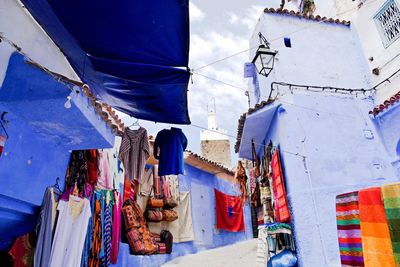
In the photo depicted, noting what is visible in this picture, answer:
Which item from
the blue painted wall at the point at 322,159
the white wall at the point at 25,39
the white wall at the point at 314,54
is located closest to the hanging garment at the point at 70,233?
the white wall at the point at 25,39

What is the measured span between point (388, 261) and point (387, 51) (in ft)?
25.9

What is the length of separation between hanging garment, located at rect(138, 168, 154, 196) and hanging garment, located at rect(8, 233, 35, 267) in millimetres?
5610

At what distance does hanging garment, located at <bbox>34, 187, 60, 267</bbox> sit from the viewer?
350 cm

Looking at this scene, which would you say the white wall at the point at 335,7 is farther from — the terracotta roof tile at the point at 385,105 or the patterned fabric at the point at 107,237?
the patterned fabric at the point at 107,237

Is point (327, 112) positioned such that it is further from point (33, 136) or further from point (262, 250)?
point (33, 136)

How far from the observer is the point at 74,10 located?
2.66 m

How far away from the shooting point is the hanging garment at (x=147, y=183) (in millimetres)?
9641

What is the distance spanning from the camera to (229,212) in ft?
47.2

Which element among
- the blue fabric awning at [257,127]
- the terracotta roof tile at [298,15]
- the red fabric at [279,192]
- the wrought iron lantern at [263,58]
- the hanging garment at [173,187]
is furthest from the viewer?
the hanging garment at [173,187]

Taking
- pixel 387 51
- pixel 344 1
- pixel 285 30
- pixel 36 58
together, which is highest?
pixel 344 1

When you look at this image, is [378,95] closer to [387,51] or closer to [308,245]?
[387,51]

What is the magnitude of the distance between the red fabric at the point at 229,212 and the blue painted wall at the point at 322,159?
6.61 m

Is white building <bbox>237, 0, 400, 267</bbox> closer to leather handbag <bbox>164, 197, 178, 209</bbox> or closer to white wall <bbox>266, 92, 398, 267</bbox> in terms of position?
white wall <bbox>266, 92, 398, 267</bbox>

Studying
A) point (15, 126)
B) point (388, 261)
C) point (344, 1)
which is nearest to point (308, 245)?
point (388, 261)
